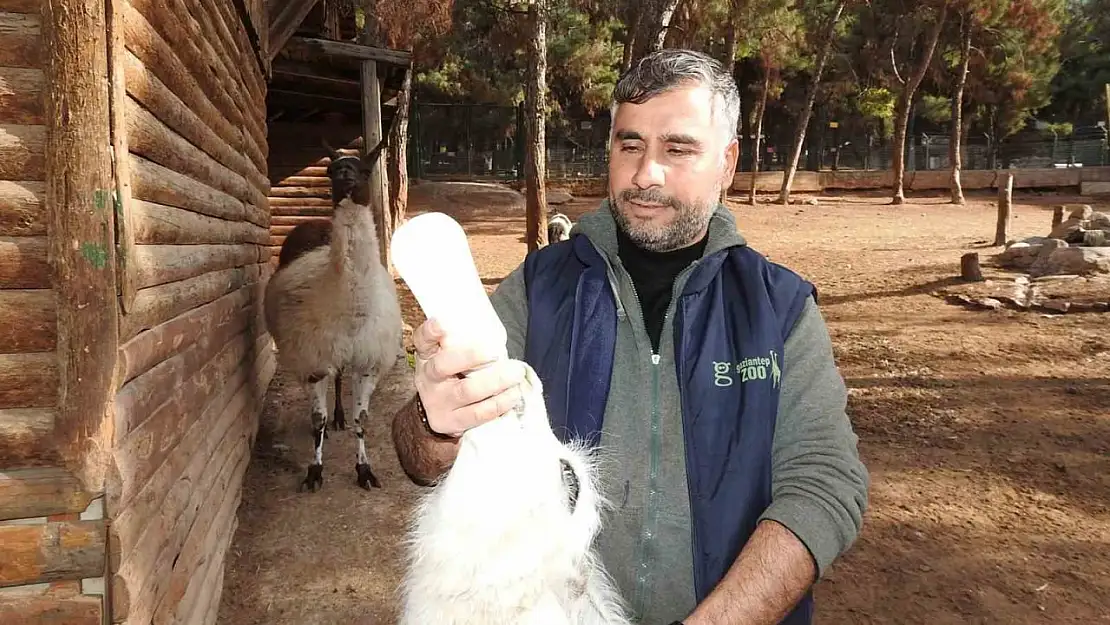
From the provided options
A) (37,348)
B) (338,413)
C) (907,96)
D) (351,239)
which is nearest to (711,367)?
(37,348)

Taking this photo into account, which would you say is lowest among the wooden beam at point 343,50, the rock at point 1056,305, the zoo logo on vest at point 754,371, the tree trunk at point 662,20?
the rock at point 1056,305

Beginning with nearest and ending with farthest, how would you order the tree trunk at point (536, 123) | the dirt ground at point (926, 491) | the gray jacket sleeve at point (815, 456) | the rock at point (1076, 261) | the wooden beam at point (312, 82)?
the gray jacket sleeve at point (815, 456), the dirt ground at point (926, 491), the wooden beam at point (312, 82), the rock at point (1076, 261), the tree trunk at point (536, 123)

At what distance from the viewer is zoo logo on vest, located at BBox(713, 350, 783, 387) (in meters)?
1.70

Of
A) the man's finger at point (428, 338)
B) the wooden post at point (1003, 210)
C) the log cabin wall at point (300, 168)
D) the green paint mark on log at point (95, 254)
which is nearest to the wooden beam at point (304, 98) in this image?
the log cabin wall at point (300, 168)

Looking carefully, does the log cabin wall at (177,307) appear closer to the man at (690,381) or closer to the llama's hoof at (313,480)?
the llama's hoof at (313,480)

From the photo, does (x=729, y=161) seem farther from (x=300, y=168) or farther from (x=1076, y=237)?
(x=1076, y=237)

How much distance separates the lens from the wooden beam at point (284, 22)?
714 centimetres

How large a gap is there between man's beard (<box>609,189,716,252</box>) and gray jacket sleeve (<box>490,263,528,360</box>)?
12.3 inches

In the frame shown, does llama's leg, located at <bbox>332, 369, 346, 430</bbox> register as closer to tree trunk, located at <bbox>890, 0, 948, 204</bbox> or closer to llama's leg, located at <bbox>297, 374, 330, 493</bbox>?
llama's leg, located at <bbox>297, 374, 330, 493</bbox>

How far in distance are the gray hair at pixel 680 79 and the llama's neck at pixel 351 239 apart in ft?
12.8

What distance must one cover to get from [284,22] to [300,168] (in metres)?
4.74

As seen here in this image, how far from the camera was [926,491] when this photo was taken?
204 inches

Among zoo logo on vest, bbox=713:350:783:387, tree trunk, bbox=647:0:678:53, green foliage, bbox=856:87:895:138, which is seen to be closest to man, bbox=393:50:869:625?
zoo logo on vest, bbox=713:350:783:387

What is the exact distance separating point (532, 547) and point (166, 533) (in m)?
2.50
